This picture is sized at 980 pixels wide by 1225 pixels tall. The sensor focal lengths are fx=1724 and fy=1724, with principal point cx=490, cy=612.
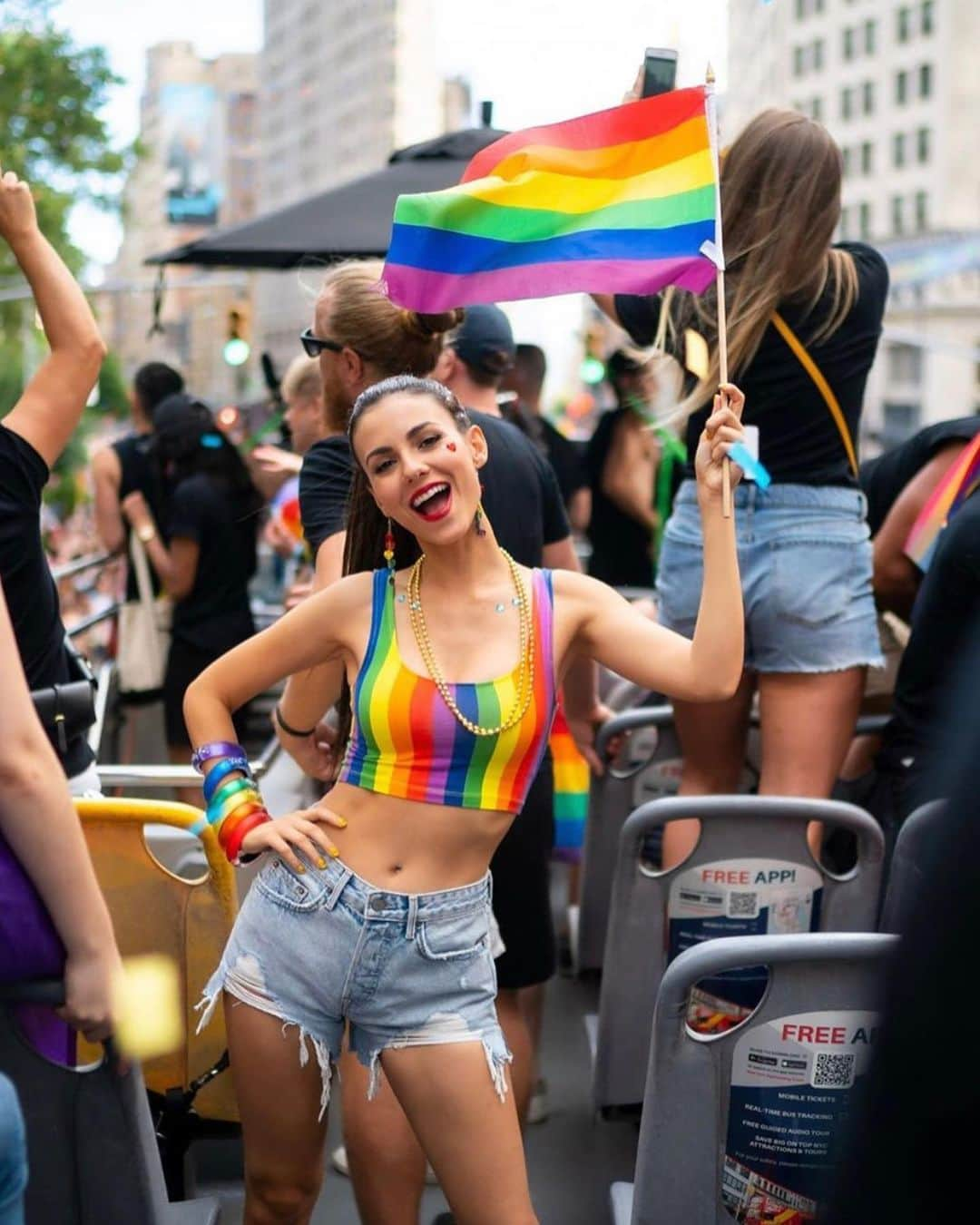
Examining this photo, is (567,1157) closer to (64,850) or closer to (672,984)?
(672,984)

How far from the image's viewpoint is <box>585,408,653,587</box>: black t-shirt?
749 cm

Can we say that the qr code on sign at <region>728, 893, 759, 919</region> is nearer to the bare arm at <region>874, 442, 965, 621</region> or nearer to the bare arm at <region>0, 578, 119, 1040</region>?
the bare arm at <region>874, 442, 965, 621</region>

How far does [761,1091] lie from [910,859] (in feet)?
1.77

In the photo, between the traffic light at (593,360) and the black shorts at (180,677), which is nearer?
the black shorts at (180,677)

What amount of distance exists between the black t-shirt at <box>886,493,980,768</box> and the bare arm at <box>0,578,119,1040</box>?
6.31 feet

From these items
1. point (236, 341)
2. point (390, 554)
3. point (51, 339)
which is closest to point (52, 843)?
point (390, 554)

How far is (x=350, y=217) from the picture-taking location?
773 cm

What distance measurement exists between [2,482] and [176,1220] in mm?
1413

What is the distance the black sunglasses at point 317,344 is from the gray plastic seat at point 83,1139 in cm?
171

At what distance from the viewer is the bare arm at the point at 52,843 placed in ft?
7.86

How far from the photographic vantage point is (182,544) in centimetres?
735

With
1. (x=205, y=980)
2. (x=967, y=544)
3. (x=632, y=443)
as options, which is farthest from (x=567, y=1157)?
(x=632, y=443)

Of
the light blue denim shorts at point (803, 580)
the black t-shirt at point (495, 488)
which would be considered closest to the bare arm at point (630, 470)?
the light blue denim shorts at point (803, 580)

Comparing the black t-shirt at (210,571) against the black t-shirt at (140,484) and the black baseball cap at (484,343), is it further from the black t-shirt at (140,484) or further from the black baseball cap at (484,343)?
the black baseball cap at (484,343)
